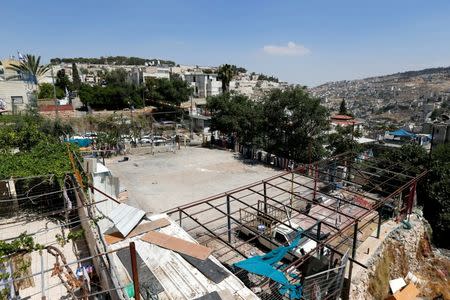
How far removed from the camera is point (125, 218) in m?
9.55

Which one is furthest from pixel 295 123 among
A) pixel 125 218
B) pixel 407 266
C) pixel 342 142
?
pixel 125 218

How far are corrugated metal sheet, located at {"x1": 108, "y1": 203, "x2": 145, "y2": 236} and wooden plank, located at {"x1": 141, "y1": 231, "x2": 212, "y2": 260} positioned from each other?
65 cm

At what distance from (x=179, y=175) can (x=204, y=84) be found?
1948 inches

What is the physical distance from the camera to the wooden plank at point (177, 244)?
7.91 m

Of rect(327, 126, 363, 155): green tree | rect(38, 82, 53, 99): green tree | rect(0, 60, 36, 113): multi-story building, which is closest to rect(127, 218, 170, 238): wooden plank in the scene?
rect(327, 126, 363, 155): green tree

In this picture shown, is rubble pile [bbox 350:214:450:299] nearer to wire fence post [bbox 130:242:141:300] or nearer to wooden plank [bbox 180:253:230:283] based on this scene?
wooden plank [bbox 180:253:230:283]

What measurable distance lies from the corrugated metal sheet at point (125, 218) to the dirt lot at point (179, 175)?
696 cm

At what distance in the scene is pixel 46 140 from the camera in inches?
677

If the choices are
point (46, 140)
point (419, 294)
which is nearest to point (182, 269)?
point (419, 294)

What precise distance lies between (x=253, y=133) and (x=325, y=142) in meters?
7.01

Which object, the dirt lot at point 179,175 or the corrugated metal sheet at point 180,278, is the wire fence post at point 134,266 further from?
the dirt lot at point 179,175

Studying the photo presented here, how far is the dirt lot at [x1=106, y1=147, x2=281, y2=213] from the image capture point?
18.7 m

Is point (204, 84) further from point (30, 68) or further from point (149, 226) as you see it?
point (149, 226)

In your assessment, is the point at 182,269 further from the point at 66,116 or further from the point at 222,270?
the point at 66,116
